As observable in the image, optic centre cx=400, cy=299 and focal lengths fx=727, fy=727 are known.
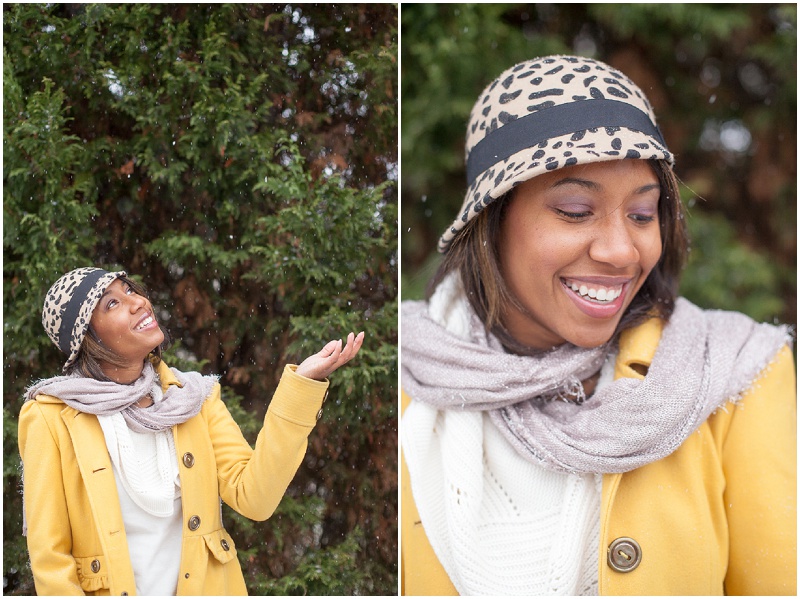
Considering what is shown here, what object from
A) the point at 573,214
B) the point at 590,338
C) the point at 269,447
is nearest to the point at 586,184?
the point at 573,214

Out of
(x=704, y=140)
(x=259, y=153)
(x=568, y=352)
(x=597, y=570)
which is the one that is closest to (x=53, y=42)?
(x=259, y=153)

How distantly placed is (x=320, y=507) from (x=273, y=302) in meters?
0.55

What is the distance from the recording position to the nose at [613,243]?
5.49ft

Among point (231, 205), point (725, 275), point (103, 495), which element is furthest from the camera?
point (725, 275)

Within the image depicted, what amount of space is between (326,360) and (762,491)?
108 cm

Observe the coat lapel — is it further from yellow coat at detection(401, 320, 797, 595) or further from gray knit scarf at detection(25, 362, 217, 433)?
yellow coat at detection(401, 320, 797, 595)

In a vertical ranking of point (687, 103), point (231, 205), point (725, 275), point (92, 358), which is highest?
point (687, 103)

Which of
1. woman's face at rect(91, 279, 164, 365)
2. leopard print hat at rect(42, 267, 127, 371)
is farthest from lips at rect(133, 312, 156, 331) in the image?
leopard print hat at rect(42, 267, 127, 371)

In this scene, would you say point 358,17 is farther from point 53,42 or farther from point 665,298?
point 665,298

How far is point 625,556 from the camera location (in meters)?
1.70

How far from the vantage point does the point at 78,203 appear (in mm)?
1821

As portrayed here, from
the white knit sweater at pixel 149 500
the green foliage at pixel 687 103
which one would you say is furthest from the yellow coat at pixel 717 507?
the green foliage at pixel 687 103

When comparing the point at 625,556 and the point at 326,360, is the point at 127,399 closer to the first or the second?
the point at 326,360

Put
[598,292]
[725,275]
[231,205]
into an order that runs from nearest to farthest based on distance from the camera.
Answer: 1. [598,292]
2. [231,205]
3. [725,275]
